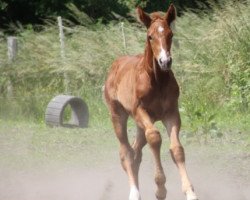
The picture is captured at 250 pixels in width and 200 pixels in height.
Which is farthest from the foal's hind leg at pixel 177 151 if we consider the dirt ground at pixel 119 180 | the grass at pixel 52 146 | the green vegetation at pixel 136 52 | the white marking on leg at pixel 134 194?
the green vegetation at pixel 136 52

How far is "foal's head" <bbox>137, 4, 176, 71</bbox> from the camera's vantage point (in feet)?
22.4

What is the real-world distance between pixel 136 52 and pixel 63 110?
2.89m

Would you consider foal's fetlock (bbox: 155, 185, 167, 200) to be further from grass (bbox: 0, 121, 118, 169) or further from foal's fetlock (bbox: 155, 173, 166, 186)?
grass (bbox: 0, 121, 118, 169)

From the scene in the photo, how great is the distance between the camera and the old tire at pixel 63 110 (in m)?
13.6

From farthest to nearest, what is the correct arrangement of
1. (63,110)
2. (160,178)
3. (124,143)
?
(63,110), (124,143), (160,178)

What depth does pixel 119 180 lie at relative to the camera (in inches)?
369

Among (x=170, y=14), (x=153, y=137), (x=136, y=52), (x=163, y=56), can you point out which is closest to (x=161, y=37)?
(x=163, y=56)

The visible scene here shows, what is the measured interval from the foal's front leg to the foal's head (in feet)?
1.87

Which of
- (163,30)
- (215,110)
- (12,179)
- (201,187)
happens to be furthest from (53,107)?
(163,30)

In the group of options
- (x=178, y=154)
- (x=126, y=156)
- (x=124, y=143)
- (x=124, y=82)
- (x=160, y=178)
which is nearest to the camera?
(x=178, y=154)

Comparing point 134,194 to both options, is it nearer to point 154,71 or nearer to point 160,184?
point 160,184

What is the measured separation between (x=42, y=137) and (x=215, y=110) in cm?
306

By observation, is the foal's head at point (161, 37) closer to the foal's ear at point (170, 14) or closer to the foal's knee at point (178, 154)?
the foal's ear at point (170, 14)

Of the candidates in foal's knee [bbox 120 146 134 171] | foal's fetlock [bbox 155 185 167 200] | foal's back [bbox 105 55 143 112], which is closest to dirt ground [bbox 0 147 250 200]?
foal's knee [bbox 120 146 134 171]
